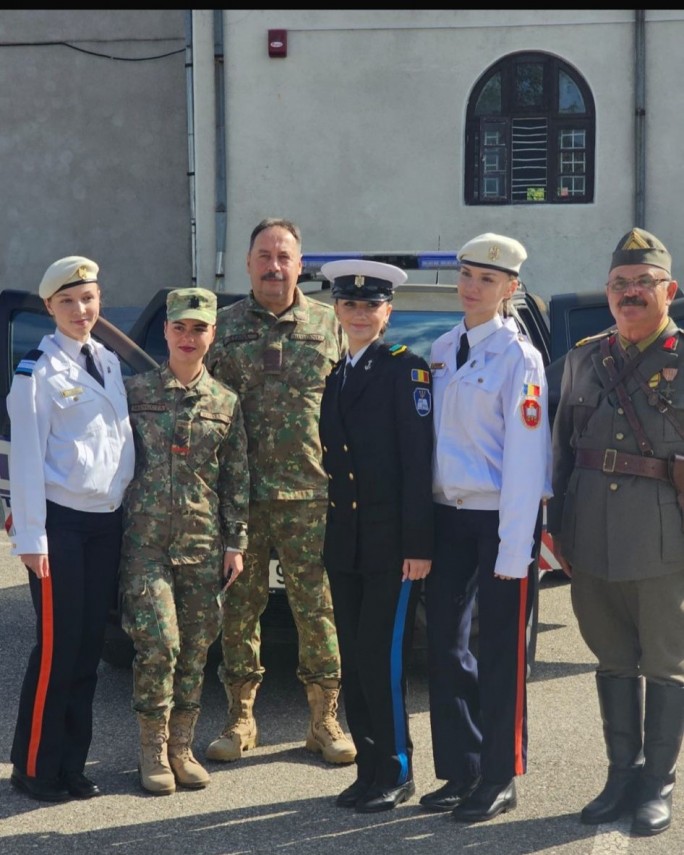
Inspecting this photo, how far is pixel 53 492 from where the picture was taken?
14.5ft

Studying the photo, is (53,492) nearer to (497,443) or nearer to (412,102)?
(497,443)

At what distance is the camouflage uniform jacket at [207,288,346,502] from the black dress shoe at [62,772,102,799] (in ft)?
3.80

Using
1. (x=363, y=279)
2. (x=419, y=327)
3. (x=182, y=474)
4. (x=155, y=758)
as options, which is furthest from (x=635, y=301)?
(x=155, y=758)

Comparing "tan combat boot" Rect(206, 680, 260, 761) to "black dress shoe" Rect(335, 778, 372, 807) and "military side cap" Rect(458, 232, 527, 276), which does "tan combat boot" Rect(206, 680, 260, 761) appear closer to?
"black dress shoe" Rect(335, 778, 372, 807)

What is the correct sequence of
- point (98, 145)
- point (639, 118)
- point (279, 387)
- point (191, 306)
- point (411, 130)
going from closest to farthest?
point (191, 306)
point (279, 387)
point (639, 118)
point (411, 130)
point (98, 145)

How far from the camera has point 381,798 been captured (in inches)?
171

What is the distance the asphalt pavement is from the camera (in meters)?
4.05

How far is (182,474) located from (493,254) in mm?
1316

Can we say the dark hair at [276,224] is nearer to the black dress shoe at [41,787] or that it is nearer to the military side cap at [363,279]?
the military side cap at [363,279]

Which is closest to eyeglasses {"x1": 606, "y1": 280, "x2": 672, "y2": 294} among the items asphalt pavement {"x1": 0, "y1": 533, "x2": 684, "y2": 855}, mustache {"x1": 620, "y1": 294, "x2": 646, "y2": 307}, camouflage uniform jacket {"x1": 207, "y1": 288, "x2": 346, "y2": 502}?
mustache {"x1": 620, "y1": 294, "x2": 646, "y2": 307}

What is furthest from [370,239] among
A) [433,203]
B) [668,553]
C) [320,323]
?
[668,553]

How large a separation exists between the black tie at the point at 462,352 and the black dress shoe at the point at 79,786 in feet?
6.25

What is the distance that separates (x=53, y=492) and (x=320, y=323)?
1.23 meters

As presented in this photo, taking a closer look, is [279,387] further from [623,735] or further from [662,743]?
[662,743]
